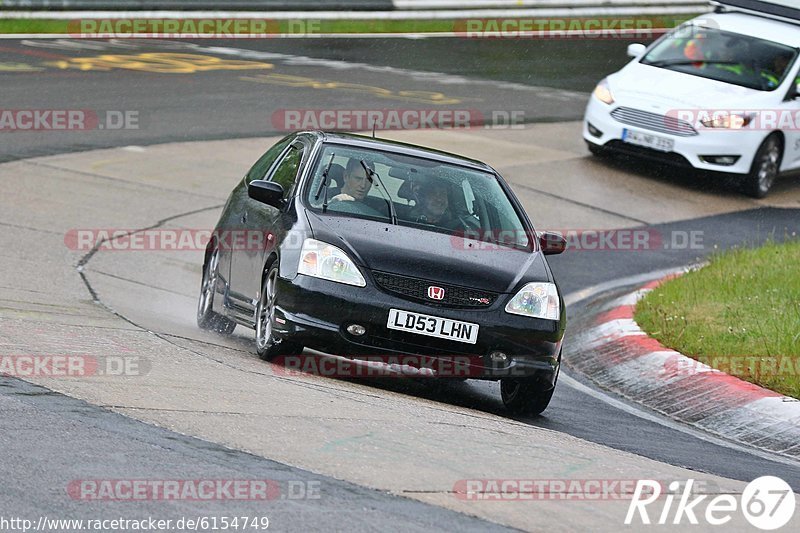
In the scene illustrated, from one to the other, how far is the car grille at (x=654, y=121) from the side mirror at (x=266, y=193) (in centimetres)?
910

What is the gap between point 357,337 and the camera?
814cm

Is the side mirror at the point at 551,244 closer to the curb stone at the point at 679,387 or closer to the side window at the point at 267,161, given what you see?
the curb stone at the point at 679,387

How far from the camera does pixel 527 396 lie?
8.61 meters

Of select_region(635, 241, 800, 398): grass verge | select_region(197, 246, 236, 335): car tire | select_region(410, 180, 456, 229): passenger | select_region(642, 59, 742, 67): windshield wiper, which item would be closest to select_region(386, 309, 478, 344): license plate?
select_region(410, 180, 456, 229): passenger

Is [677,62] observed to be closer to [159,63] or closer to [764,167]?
[764,167]

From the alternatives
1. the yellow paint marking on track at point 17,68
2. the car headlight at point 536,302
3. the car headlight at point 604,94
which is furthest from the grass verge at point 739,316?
the yellow paint marking on track at point 17,68

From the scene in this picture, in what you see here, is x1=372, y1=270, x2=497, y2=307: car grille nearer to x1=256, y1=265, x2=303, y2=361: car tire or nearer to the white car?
x1=256, y1=265, x2=303, y2=361: car tire

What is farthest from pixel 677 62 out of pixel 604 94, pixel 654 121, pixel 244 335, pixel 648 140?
pixel 244 335

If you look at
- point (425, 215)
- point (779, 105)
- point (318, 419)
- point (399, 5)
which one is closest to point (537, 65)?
point (399, 5)

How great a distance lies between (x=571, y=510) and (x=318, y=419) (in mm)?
1493

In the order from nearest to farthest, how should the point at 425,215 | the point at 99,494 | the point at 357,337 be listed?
the point at 99,494
the point at 357,337
the point at 425,215

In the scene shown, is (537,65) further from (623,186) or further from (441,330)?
(441,330)

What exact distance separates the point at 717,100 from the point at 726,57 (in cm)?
122

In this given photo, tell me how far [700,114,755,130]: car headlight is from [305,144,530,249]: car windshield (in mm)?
8307
